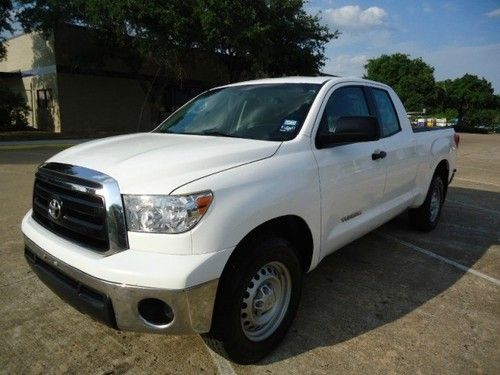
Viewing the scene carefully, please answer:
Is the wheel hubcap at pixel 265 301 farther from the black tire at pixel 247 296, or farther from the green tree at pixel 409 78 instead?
the green tree at pixel 409 78

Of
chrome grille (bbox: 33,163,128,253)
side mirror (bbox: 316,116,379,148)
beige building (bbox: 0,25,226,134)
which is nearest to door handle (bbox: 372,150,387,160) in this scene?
side mirror (bbox: 316,116,379,148)

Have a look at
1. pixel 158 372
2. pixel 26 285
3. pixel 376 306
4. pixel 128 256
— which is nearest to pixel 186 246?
pixel 128 256

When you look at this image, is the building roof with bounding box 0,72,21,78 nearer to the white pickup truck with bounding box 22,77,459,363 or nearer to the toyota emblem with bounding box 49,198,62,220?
the white pickup truck with bounding box 22,77,459,363

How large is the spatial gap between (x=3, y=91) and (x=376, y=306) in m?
23.3

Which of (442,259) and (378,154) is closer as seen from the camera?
(378,154)

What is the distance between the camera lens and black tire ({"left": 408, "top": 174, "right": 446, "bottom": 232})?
5.38 meters

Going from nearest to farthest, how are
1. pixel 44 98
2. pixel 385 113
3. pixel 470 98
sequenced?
pixel 385 113 < pixel 44 98 < pixel 470 98

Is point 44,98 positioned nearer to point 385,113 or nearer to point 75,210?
point 385,113

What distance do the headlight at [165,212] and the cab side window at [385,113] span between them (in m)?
2.53

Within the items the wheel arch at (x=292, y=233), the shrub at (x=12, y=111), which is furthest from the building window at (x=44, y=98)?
the wheel arch at (x=292, y=233)

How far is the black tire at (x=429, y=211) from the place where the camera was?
17.7 ft

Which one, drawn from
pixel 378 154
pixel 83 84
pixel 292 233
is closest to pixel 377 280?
pixel 378 154

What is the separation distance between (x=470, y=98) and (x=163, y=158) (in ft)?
274

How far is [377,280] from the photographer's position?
4.12 m
